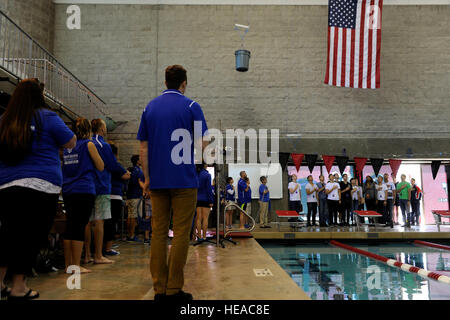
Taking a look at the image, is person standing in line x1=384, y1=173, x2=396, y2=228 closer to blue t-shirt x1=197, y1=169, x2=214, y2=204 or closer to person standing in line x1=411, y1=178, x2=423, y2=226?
person standing in line x1=411, y1=178, x2=423, y2=226

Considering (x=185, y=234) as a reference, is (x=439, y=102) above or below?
above

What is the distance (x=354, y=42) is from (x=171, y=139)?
9.09 metres

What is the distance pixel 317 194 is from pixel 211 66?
18.9 feet

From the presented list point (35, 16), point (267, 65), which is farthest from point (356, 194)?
point (35, 16)

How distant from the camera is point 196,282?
2438 millimetres

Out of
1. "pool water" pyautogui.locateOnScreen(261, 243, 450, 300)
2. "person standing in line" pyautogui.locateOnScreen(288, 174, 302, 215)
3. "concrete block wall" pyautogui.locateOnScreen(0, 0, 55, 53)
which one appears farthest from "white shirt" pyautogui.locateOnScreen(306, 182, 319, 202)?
"concrete block wall" pyautogui.locateOnScreen(0, 0, 55, 53)

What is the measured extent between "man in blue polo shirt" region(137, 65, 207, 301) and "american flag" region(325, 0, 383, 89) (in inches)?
333

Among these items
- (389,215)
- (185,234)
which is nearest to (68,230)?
(185,234)

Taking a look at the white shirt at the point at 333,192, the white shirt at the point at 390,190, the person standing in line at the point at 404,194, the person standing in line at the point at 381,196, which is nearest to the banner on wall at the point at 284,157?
the white shirt at the point at 333,192

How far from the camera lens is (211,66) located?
11.6 m

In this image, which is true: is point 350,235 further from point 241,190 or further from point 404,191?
point 404,191

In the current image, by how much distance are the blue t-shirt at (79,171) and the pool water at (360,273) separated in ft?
7.49

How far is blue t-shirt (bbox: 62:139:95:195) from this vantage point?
9.16 ft

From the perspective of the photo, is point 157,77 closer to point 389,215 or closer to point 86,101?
point 86,101
